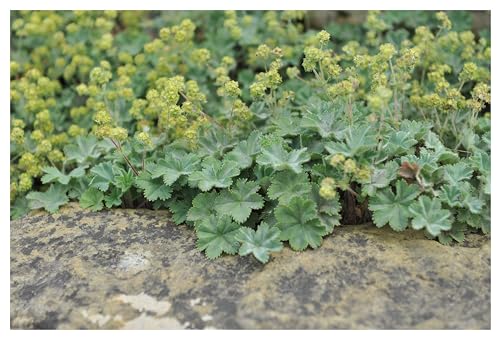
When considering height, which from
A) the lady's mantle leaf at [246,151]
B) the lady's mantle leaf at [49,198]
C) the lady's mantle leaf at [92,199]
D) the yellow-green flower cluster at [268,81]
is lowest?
the lady's mantle leaf at [49,198]

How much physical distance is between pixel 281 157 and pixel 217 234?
0.48 meters

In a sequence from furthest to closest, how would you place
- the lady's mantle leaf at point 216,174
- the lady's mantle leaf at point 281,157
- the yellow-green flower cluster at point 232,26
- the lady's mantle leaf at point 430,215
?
the yellow-green flower cluster at point 232,26, the lady's mantle leaf at point 216,174, the lady's mantle leaf at point 281,157, the lady's mantle leaf at point 430,215

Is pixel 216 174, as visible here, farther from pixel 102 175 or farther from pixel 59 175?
pixel 59 175

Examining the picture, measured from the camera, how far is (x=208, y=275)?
120 inches

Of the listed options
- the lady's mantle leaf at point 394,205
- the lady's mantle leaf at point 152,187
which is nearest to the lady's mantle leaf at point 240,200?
the lady's mantle leaf at point 152,187

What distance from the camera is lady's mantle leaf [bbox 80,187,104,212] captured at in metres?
3.67

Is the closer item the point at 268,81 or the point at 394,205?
the point at 394,205

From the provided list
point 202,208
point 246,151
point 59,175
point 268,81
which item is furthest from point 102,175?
point 268,81

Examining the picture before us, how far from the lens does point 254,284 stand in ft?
9.68

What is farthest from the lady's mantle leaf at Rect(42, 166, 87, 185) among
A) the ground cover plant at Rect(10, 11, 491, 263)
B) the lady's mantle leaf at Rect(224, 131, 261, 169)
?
the lady's mantle leaf at Rect(224, 131, 261, 169)

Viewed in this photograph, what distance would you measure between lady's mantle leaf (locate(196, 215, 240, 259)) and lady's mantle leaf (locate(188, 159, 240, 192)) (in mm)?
177

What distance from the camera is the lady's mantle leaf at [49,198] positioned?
375 cm

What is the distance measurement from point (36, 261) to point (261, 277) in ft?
3.71

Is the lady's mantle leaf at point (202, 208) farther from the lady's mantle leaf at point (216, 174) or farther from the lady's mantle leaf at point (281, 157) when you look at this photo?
the lady's mantle leaf at point (281, 157)
